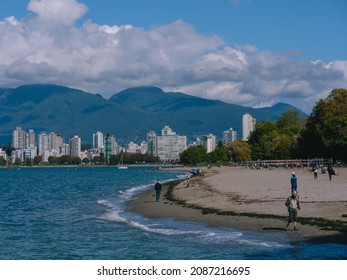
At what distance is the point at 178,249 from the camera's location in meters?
22.9

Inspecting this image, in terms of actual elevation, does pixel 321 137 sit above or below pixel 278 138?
below

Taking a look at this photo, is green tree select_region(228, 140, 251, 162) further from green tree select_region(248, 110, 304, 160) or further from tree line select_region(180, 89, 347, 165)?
tree line select_region(180, 89, 347, 165)

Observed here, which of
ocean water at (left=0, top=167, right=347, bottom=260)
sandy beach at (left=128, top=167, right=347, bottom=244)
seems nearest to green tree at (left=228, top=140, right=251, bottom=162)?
sandy beach at (left=128, top=167, right=347, bottom=244)

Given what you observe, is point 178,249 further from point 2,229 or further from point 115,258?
point 2,229

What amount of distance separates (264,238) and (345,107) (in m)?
78.9

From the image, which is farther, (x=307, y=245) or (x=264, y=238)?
(x=264, y=238)

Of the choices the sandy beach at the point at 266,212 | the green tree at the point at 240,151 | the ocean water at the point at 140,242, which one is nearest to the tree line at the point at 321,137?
the green tree at the point at 240,151

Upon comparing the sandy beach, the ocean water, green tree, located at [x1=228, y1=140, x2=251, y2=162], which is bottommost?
the ocean water

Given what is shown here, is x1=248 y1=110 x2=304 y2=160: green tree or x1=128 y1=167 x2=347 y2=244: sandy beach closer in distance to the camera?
x1=128 y1=167 x2=347 y2=244: sandy beach

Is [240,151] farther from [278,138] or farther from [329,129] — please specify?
[329,129]

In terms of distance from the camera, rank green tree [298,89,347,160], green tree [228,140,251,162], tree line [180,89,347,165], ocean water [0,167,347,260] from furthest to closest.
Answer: green tree [228,140,251,162]
tree line [180,89,347,165]
green tree [298,89,347,160]
ocean water [0,167,347,260]

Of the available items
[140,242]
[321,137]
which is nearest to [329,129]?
[321,137]
